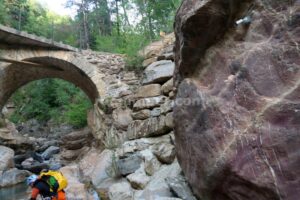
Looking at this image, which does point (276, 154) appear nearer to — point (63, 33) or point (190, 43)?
point (190, 43)

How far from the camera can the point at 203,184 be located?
2.70 metres

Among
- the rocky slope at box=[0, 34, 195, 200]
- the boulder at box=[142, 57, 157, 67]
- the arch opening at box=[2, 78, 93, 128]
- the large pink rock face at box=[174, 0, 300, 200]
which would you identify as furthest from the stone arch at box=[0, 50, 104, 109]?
the arch opening at box=[2, 78, 93, 128]

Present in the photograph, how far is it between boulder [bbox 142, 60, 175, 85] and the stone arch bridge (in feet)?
6.12

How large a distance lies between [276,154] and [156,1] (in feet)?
37.3

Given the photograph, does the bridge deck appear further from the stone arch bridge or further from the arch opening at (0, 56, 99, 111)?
the arch opening at (0, 56, 99, 111)

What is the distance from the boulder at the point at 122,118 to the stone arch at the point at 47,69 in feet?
4.13

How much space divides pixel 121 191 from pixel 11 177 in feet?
14.8

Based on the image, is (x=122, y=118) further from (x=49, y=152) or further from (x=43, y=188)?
(x=49, y=152)

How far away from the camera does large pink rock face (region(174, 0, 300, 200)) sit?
203 cm

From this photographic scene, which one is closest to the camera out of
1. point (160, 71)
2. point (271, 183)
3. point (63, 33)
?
point (271, 183)

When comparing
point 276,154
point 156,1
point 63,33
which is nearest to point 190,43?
point 276,154

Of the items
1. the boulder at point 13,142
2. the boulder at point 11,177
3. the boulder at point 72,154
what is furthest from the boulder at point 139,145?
the boulder at point 13,142

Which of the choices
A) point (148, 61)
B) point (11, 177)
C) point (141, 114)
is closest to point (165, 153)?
point (141, 114)

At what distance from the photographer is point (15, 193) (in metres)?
6.61
